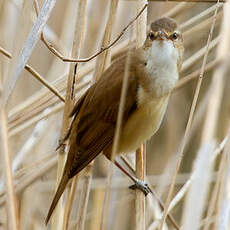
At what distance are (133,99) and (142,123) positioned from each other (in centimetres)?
11

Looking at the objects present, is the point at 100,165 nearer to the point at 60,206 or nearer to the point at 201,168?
the point at 60,206

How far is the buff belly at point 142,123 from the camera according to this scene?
2.01 m

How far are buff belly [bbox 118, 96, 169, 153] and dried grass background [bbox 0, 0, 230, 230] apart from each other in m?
0.19

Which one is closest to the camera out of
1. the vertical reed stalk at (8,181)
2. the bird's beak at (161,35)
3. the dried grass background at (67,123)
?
the vertical reed stalk at (8,181)

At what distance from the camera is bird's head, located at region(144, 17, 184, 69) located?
187 centimetres

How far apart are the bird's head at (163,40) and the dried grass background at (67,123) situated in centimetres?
10

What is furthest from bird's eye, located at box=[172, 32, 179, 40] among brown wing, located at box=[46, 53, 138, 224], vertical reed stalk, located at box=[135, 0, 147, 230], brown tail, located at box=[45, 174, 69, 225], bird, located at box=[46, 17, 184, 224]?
brown tail, located at box=[45, 174, 69, 225]

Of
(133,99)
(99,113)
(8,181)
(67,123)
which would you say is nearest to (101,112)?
(99,113)

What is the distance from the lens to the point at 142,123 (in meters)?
2.04

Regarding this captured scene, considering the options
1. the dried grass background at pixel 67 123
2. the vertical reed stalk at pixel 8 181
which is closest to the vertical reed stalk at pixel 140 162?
the dried grass background at pixel 67 123

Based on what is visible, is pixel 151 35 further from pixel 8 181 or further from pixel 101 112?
pixel 8 181

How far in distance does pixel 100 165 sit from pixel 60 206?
1.22 metres

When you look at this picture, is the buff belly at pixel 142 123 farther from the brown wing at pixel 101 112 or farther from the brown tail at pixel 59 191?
the brown tail at pixel 59 191

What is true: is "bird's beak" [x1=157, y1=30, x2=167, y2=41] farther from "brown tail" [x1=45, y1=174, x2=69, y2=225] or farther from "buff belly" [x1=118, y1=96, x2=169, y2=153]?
"brown tail" [x1=45, y1=174, x2=69, y2=225]
